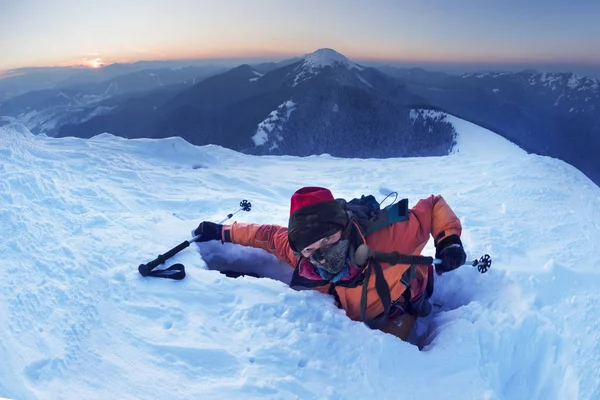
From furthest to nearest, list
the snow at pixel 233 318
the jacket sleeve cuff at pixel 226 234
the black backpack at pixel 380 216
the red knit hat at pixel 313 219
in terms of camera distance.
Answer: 1. the jacket sleeve cuff at pixel 226 234
2. the black backpack at pixel 380 216
3. the red knit hat at pixel 313 219
4. the snow at pixel 233 318

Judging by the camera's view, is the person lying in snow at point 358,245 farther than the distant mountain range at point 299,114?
No

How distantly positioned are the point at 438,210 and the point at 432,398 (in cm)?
130

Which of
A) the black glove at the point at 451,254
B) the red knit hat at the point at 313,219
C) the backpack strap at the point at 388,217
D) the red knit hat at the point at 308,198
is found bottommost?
the black glove at the point at 451,254

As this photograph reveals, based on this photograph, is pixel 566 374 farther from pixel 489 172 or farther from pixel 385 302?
pixel 489 172

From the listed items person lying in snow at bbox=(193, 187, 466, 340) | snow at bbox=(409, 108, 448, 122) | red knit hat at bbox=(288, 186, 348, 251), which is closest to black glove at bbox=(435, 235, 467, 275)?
person lying in snow at bbox=(193, 187, 466, 340)

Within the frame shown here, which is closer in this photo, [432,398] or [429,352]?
[432,398]

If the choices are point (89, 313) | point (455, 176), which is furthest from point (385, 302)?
point (455, 176)

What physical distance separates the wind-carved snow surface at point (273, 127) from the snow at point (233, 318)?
145 feet

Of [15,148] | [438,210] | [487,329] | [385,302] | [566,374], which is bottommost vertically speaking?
[566,374]

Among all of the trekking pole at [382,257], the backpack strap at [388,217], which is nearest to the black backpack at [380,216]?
the backpack strap at [388,217]

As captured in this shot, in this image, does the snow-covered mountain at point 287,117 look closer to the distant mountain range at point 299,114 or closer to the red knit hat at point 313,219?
the distant mountain range at point 299,114

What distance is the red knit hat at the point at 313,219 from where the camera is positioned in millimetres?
2059

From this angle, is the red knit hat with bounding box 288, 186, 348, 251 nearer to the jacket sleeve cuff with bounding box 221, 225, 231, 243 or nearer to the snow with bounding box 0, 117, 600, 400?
the snow with bounding box 0, 117, 600, 400

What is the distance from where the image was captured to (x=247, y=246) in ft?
10.7
